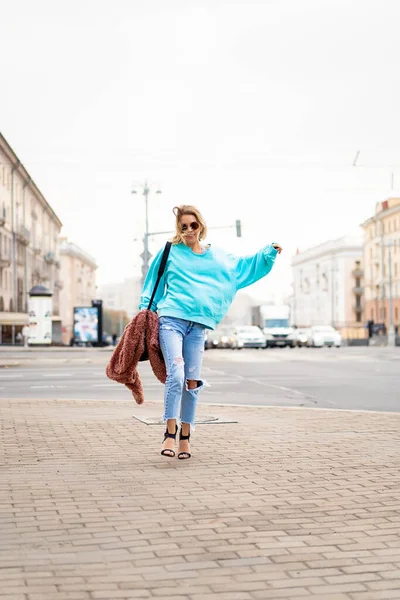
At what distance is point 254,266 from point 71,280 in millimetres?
124927

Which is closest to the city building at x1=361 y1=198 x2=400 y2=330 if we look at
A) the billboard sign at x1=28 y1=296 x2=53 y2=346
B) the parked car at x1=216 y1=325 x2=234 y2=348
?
the parked car at x1=216 y1=325 x2=234 y2=348

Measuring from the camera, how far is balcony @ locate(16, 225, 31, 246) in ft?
244

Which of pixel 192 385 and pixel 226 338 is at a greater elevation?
pixel 192 385

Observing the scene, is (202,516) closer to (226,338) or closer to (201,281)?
(201,281)

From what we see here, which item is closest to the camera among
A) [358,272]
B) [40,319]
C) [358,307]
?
[40,319]

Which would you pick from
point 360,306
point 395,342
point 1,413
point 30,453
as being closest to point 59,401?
point 1,413

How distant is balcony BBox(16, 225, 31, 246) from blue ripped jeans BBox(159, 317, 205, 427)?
223ft

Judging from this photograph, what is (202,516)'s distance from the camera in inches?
199

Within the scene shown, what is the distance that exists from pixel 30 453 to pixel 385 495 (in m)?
2.91

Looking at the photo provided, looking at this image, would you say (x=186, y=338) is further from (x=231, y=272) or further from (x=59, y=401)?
(x=59, y=401)

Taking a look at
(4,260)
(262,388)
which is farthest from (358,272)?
(262,388)

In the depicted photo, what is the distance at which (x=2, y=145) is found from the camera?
6544 centimetres

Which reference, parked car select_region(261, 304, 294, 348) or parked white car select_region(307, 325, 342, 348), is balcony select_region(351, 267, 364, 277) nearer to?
parked car select_region(261, 304, 294, 348)

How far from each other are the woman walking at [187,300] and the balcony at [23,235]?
67.9 m
